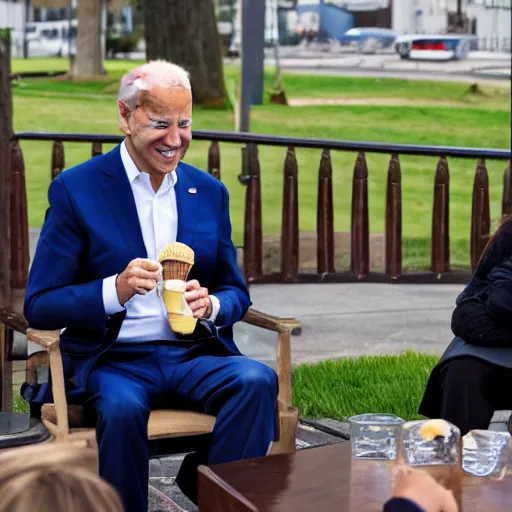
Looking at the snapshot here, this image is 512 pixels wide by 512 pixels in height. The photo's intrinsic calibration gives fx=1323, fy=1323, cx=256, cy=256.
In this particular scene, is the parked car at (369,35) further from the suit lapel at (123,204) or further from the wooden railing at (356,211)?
the suit lapel at (123,204)

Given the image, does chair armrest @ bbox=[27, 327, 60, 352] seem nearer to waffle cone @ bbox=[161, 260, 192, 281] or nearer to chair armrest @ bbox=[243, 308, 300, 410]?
waffle cone @ bbox=[161, 260, 192, 281]

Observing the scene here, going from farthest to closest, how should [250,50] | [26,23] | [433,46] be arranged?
[433,46] → [26,23] → [250,50]

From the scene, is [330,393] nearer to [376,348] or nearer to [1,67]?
[376,348]

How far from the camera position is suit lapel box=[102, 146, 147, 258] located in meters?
3.84

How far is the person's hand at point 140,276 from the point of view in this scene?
3.63m

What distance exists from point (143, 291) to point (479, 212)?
4.69 m

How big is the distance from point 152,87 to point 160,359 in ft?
2.60

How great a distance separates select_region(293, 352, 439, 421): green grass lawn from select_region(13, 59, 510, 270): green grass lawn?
2.04 m

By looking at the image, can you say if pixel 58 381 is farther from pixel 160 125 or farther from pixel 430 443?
pixel 430 443

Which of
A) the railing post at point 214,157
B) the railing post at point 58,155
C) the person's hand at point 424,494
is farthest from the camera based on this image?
the railing post at point 214,157

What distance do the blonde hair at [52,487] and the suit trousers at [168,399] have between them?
6.08 ft

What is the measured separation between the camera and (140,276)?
143 inches

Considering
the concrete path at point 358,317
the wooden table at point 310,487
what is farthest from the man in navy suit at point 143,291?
the concrete path at point 358,317

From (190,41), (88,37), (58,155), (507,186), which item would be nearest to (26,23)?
(88,37)
